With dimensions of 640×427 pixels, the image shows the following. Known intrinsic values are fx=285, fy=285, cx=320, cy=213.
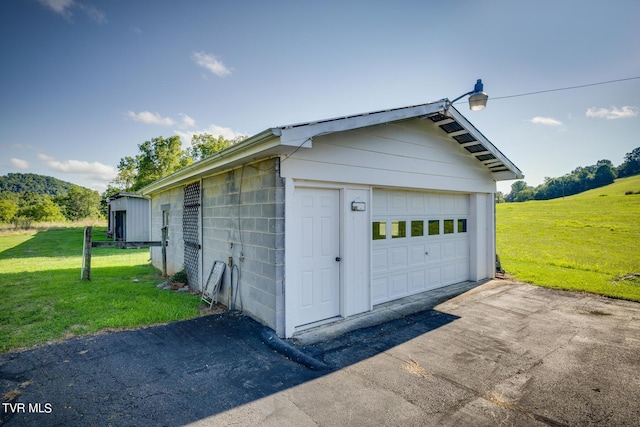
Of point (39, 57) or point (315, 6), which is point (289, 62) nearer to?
point (315, 6)

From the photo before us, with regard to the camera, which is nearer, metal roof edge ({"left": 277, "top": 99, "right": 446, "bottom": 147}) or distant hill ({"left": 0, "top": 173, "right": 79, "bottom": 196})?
metal roof edge ({"left": 277, "top": 99, "right": 446, "bottom": 147})

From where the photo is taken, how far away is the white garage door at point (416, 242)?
5875 mm

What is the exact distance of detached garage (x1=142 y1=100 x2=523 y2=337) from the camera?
422 centimetres

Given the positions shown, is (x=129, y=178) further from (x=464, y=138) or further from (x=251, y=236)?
(x=464, y=138)

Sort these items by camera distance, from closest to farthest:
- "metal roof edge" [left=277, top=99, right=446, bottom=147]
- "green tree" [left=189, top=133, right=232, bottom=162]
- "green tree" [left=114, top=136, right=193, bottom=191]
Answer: "metal roof edge" [left=277, top=99, right=446, bottom=147]
"green tree" [left=114, top=136, right=193, bottom=191]
"green tree" [left=189, top=133, right=232, bottom=162]

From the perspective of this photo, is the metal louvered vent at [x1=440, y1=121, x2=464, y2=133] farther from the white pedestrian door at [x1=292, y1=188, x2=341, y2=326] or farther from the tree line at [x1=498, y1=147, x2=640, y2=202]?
the tree line at [x1=498, y1=147, x2=640, y2=202]

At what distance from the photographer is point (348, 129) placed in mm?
4250

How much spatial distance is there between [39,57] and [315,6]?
25.4 ft

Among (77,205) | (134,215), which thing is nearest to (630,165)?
(134,215)

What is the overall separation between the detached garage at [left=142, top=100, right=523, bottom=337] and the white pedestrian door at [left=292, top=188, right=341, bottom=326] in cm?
2

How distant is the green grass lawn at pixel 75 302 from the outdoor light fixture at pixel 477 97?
6.24 m

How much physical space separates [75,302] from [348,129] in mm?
6349

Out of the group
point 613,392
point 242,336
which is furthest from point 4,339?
point 613,392

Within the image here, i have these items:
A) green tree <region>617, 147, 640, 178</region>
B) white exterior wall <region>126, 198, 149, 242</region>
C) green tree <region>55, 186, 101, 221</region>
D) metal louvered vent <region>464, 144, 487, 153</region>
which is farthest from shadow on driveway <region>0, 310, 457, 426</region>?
green tree <region>617, 147, 640, 178</region>
